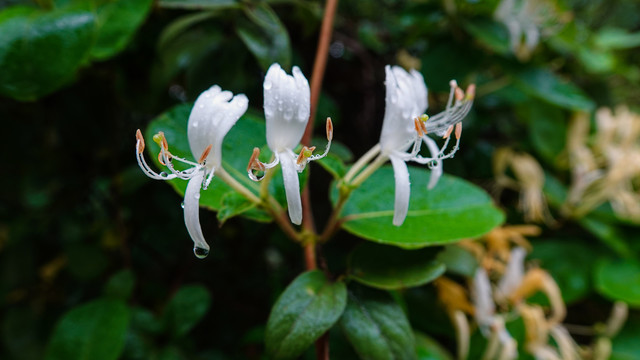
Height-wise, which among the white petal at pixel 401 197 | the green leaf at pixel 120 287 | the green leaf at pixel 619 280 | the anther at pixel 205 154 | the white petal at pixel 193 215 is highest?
the anther at pixel 205 154

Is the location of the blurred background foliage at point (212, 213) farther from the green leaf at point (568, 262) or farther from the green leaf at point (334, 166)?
the green leaf at point (334, 166)

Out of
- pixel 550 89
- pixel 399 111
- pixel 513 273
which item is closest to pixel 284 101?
pixel 399 111

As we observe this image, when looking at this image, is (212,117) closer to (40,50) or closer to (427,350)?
(40,50)

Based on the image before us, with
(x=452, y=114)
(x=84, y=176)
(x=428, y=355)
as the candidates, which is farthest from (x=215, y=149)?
(x=84, y=176)

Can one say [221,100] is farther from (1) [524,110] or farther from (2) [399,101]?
(1) [524,110]

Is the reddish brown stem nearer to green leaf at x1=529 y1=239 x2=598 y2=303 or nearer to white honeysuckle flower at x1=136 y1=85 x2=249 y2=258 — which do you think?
white honeysuckle flower at x1=136 y1=85 x2=249 y2=258

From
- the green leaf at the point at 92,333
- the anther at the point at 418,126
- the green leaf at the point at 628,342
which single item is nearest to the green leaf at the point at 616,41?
the green leaf at the point at 628,342

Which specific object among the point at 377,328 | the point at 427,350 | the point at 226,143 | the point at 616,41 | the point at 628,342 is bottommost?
the point at 628,342

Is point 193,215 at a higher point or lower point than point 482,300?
higher
